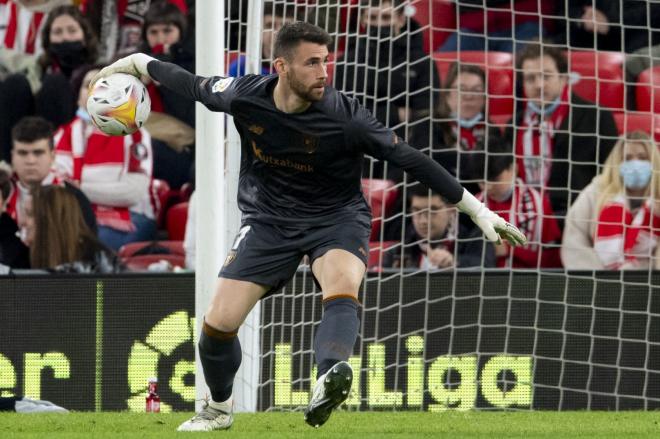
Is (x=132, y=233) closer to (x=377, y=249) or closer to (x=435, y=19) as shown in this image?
(x=377, y=249)

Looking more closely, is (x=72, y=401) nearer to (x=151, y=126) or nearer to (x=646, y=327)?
(x=151, y=126)

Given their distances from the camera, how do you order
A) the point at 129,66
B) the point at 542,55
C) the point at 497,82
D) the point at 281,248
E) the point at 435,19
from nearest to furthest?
the point at 281,248 < the point at 129,66 < the point at 542,55 < the point at 497,82 < the point at 435,19

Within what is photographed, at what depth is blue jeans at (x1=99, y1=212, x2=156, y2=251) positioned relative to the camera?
10.1 meters

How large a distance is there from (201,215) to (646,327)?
3124 millimetres

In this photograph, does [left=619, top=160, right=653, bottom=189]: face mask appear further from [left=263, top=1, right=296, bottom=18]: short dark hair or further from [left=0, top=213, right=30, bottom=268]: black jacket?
[left=0, top=213, right=30, bottom=268]: black jacket

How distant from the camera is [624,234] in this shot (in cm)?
941

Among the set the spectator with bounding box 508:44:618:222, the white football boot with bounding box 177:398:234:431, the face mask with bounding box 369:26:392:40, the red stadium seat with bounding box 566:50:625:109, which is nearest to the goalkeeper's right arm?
the white football boot with bounding box 177:398:234:431

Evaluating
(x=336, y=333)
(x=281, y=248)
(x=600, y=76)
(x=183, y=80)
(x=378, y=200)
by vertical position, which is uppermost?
(x=600, y=76)

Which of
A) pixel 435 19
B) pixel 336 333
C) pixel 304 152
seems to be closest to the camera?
pixel 336 333

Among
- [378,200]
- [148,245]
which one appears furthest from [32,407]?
[378,200]

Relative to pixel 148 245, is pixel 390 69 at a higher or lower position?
higher

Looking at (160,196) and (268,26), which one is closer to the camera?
(268,26)

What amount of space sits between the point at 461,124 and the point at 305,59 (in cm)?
444

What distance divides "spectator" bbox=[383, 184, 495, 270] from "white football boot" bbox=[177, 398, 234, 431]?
311 centimetres
